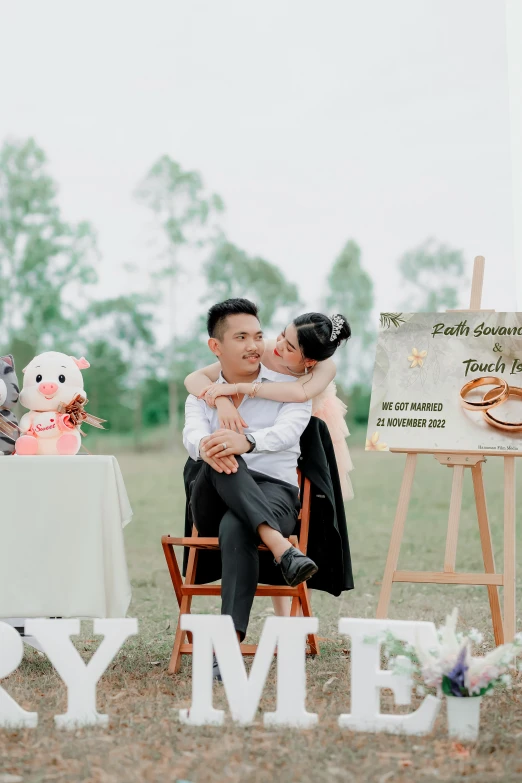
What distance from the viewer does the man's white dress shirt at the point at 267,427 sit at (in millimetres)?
3580

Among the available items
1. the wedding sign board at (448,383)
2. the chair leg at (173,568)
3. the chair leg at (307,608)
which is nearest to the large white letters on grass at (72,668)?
the chair leg at (173,568)

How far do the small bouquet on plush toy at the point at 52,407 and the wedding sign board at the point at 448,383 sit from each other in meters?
1.15

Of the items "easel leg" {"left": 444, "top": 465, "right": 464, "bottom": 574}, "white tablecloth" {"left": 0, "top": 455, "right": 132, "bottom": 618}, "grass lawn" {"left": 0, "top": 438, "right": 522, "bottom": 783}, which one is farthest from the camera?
"easel leg" {"left": 444, "top": 465, "right": 464, "bottom": 574}

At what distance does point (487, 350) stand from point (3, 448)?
1.94 meters

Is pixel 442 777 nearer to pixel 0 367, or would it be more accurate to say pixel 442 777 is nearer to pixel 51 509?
pixel 51 509

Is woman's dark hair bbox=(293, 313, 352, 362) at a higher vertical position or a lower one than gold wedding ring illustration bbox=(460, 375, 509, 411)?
higher

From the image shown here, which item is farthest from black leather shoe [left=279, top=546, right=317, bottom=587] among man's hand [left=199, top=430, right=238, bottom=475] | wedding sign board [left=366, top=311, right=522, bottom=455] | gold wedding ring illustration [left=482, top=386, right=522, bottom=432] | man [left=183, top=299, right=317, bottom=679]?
gold wedding ring illustration [left=482, top=386, right=522, bottom=432]

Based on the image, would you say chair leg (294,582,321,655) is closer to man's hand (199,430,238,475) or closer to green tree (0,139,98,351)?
man's hand (199,430,238,475)

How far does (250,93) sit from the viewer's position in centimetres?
2041

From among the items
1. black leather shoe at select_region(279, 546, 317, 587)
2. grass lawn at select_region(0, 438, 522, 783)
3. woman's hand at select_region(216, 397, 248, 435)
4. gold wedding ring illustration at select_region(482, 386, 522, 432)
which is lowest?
grass lawn at select_region(0, 438, 522, 783)

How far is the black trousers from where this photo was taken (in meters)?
3.26

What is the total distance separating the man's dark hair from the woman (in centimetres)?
17

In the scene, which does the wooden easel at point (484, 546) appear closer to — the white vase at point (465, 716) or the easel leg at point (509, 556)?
the easel leg at point (509, 556)

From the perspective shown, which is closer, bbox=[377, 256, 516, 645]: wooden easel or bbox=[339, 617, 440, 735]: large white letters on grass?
bbox=[339, 617, 440, 735]: large white letters on grass
